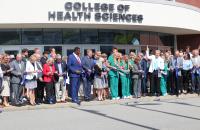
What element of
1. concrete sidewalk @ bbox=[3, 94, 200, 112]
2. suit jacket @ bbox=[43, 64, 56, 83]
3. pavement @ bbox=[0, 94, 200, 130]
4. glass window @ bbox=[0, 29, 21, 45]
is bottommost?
pavement @ bbox=[0, 94, 200, 130]

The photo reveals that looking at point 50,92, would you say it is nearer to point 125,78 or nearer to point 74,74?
point 74,74

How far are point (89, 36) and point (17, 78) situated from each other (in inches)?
426

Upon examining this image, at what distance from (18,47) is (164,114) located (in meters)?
12.9

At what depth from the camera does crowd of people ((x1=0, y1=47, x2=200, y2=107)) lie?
1630cm

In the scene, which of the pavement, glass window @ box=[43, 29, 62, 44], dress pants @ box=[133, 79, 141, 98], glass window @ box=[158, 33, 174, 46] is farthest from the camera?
glass window @ box=[158, 33, 174, 46]

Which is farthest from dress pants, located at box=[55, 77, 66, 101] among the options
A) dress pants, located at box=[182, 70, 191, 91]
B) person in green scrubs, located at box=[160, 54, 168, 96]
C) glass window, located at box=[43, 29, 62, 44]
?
glass window, located at box=[43, 29, 62, 44]

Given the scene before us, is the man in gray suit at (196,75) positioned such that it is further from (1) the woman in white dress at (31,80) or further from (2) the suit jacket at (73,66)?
(1) the woman in white dress at (31,80)

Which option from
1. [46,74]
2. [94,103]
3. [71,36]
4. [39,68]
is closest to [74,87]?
[94,103]

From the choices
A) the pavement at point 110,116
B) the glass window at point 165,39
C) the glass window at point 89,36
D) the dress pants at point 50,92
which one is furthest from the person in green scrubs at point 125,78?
the glass window at point 165,39

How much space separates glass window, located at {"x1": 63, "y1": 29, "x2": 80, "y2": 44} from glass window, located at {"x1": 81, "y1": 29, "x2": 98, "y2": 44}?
0.32 m

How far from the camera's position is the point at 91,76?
709 inches

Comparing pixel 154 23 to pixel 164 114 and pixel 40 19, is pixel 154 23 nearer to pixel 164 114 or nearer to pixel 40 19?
pixel 40 19

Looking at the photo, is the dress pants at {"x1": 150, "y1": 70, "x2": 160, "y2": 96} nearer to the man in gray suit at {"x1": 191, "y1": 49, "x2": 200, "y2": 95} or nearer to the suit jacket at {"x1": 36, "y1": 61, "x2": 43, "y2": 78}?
the man in gray suit at {"x1": 191, "y1": 49, "x2": 200, "y2": 95}

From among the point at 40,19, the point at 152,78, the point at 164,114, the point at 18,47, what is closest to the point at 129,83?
the point at 152,78
